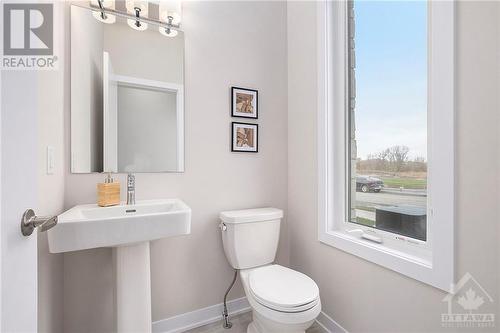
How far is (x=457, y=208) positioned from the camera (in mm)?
996

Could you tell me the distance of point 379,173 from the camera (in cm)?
147

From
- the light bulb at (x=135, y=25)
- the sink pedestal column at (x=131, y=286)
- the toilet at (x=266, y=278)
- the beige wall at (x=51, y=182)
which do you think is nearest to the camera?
the beige wall at (x=51, y=182)

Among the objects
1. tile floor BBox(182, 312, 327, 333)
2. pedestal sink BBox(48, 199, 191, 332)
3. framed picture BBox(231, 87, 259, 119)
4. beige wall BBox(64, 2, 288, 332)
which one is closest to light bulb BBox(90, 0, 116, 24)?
beige wall BBox(64, 2, 288, 332)

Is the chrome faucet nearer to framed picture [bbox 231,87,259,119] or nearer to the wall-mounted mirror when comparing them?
the wall-mounted mirror

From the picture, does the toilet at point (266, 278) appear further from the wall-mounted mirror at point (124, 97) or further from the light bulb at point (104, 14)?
the light bulb at point (104, 14)

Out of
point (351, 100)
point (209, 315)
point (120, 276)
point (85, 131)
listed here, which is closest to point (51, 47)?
point (85, 131)

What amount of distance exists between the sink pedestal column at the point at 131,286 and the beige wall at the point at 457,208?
112cm

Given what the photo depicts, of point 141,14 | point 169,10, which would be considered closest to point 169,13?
point 169,10

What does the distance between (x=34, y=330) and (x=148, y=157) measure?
42.0 inches

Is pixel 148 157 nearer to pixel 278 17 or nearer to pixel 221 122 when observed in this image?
pixel 221 122

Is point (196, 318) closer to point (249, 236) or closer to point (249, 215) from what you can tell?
point (249, 236)

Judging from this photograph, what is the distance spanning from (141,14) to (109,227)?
1.32 m

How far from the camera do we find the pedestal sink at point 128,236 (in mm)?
1077

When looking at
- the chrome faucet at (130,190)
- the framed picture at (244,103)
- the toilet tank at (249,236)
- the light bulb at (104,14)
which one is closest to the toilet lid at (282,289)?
the toilet tank at (249,236)
